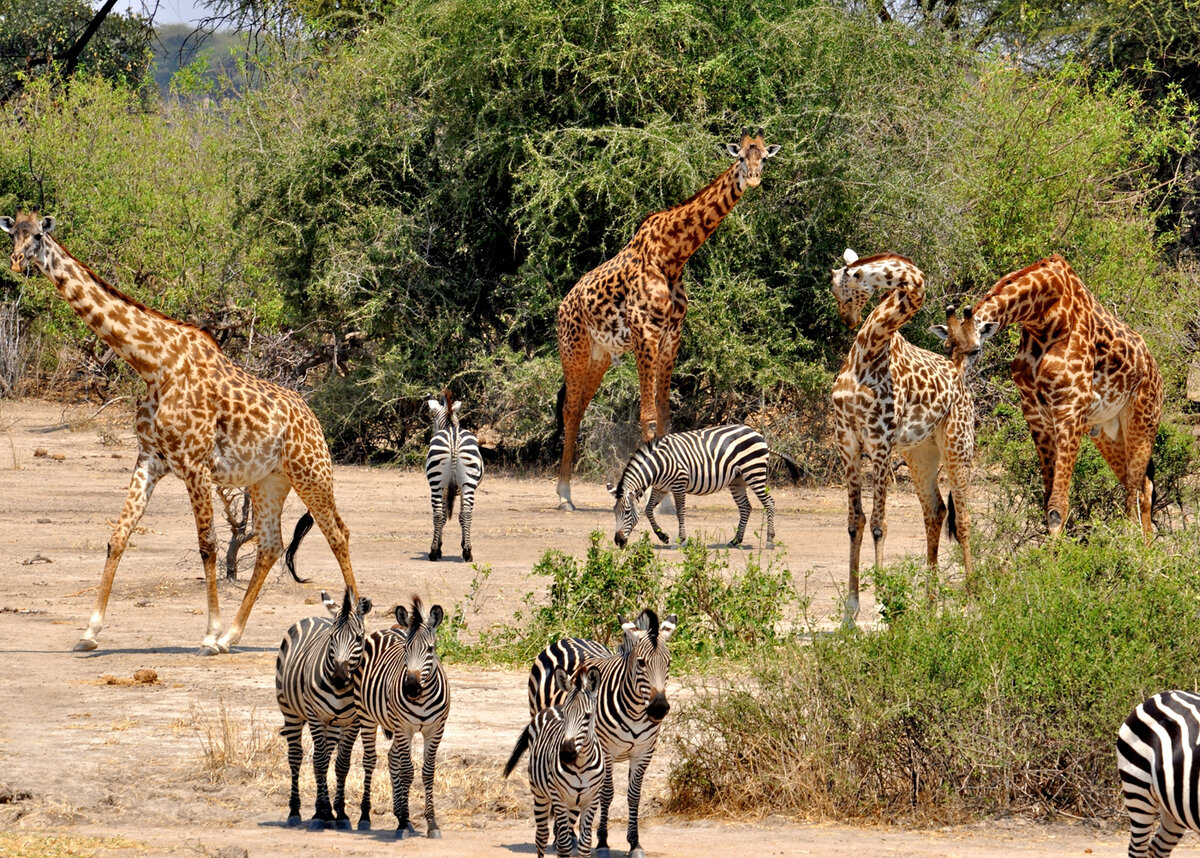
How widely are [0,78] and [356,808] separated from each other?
26.7m

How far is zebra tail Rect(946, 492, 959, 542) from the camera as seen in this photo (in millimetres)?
11117

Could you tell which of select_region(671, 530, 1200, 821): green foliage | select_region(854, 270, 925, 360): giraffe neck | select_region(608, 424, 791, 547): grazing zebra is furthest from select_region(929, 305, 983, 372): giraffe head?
select_region(608, 424, 791, 547): grazing zebra

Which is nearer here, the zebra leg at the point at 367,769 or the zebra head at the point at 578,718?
the zebra head at the point at 578,718

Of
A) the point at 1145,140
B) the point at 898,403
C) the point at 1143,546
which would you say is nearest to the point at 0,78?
the point at 1145,140

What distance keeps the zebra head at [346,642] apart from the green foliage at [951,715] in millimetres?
1799

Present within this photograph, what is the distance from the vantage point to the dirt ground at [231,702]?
6.84 meters

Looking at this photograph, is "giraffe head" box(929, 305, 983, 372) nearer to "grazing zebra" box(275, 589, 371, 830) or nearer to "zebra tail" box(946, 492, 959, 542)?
"zebra tail" box(946, 492, 959, 542)

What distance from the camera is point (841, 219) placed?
1989 centimetres

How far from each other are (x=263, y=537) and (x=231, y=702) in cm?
204

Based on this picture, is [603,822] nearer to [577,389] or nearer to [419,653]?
[419,653]

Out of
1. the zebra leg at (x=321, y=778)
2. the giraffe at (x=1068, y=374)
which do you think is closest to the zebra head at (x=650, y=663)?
the zebra leg at (x=321, y=778)

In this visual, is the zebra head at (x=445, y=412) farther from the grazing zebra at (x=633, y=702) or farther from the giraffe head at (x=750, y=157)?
the grazing zebra at (x=633, y=702)

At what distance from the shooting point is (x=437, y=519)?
14.3 m

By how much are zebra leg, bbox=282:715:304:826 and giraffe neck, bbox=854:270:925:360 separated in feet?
17.6
